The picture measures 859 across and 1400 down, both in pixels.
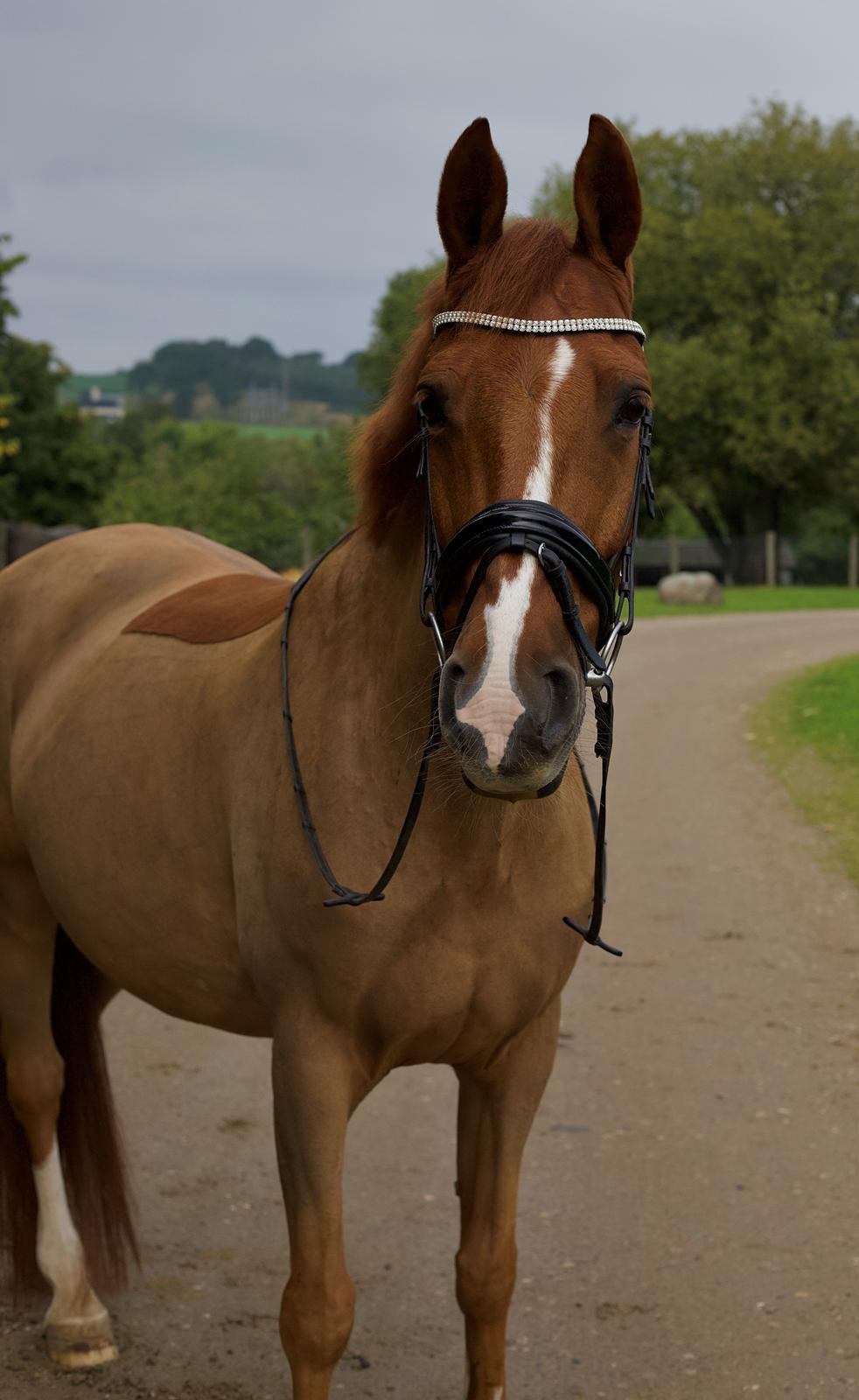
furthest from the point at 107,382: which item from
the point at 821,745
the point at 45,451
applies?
the point at 821,745

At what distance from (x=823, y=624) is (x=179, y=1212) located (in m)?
19.6

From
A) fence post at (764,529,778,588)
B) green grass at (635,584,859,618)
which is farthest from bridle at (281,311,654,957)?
fence post at (764,529,778,588)

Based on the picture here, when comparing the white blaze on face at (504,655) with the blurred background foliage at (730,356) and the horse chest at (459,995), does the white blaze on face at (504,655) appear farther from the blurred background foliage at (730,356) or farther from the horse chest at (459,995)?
the blurred background foliage at (730,356)

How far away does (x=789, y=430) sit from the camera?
38531 mm

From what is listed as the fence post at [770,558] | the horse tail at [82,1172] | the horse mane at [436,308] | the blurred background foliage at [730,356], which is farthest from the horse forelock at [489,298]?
the fence post at [770,558]

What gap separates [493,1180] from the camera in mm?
2889

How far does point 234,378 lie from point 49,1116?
584 ft

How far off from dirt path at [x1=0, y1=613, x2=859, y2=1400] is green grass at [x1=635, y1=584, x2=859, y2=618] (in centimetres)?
1830

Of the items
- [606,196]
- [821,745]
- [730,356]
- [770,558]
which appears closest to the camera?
[606,196]

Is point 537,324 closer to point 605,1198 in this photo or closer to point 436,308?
point 436,308

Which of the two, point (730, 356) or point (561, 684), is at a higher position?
point (730, 356)

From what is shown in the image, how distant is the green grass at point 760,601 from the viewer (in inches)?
1046

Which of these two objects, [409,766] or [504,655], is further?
[409,766]

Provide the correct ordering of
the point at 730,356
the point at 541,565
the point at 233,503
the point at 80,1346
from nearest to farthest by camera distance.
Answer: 1. the point at 541,565
2. the point at 80,1346
3. the point at 233,503
4. the point at 730,356
